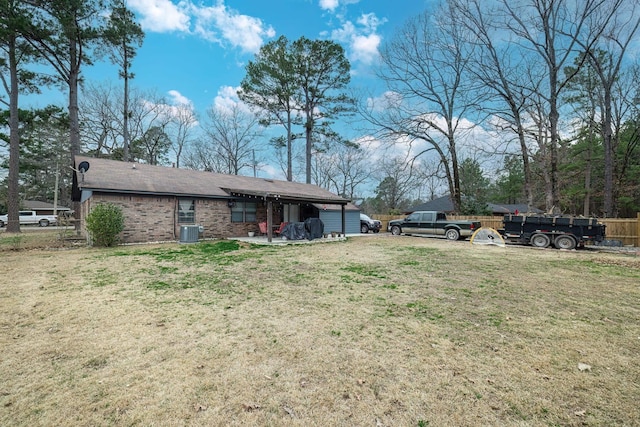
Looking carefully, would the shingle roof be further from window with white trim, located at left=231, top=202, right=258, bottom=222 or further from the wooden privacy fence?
the wooden privacy fence

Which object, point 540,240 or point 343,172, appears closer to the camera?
point 540,240

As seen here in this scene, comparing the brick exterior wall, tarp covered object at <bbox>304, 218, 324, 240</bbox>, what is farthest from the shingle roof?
tarp covered object at <bbox>304, 218, 324, 240</bbox>

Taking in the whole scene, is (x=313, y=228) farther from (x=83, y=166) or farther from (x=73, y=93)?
(x=73, y=93)

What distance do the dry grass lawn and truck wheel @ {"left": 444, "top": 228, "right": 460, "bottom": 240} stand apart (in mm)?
9916

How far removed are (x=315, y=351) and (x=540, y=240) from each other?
44.3ft

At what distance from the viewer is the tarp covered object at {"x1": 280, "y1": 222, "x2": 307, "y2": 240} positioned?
1390 centimetres

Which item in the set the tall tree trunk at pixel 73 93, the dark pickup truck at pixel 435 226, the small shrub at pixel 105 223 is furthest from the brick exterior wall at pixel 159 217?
the dark pickup truck at pixel 435 226

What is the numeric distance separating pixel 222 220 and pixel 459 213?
53.0 feet

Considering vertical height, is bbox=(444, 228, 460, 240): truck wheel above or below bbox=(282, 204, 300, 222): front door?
below

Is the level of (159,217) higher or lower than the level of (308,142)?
lower

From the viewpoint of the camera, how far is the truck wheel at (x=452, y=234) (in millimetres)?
15828

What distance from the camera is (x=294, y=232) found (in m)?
14.0

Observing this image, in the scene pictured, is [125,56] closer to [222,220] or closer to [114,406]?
[222,220]

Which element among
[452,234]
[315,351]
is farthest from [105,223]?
[452,234]
